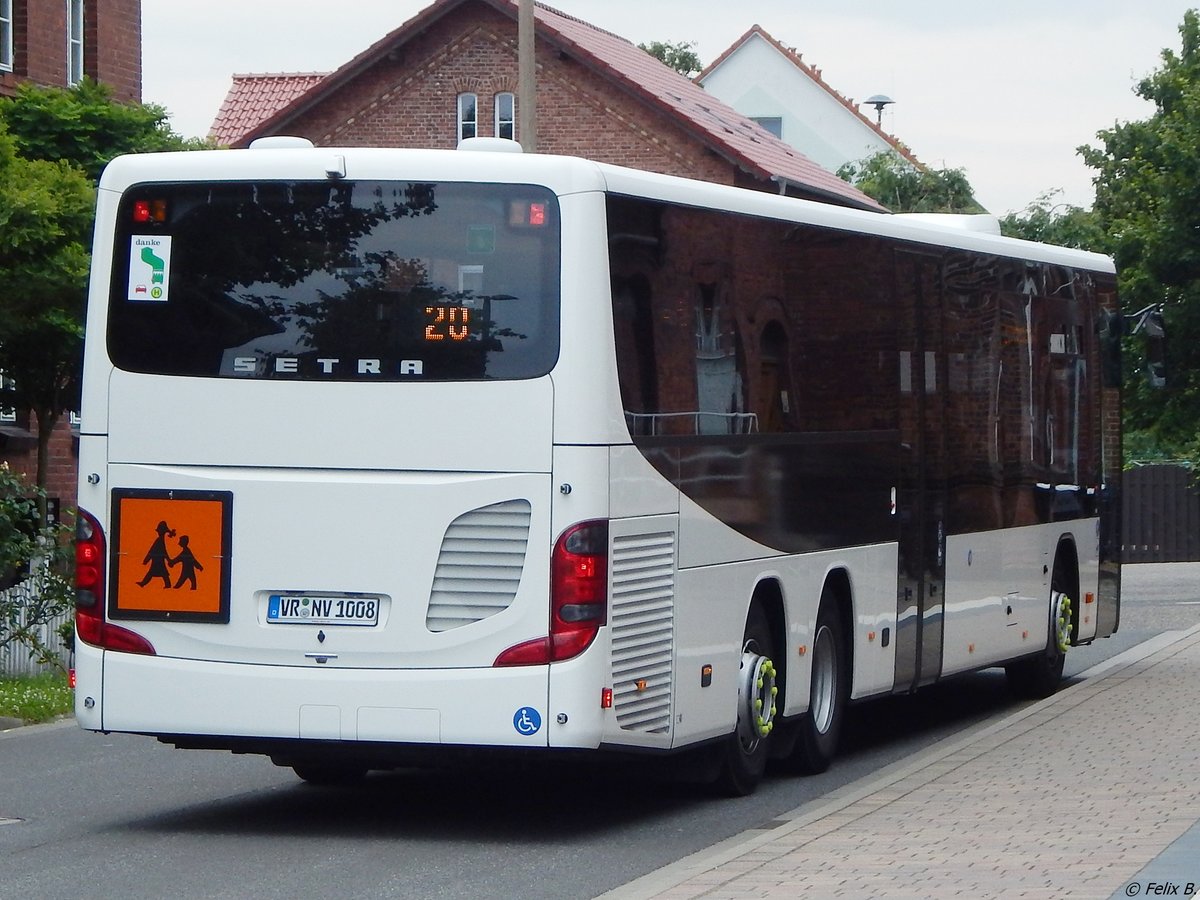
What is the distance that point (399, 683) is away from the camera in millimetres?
9953

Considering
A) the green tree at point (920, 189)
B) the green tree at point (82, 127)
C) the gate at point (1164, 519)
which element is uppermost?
the green tree at point (920, 189)

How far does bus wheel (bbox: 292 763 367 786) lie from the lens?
39.9ft

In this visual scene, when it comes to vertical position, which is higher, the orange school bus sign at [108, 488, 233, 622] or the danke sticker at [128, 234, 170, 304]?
the danke sticker at [128, 234, 170, 304]

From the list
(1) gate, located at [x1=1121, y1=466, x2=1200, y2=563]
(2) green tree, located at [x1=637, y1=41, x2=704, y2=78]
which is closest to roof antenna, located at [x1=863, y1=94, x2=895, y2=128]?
(2) green tree, located at [x1=637, y1=41, x2=704, y2=78]

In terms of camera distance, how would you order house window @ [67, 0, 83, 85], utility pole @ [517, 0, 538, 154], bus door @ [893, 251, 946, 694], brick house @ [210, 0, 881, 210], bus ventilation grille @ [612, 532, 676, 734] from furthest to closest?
brick house @ [210, 0, 881, 210], house window @ [67, 0, 83, 85], utility pole @ [517, 0, 538, 154], bus door @ [893, 251, 946, 694], bus ventilation grille @ [612, 532, 676, 734]

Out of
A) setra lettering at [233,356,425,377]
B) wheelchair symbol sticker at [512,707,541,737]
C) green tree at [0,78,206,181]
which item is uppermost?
green tree at [0,78,206,181]

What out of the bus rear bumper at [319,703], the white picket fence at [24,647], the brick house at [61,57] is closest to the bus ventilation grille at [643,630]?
the bus rear bumper at [319,703]

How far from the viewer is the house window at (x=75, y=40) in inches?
1132

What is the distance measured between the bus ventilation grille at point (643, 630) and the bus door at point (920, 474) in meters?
3.89

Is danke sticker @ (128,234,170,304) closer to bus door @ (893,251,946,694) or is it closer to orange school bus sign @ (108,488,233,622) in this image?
orange school bus sign @ (108,488,233,622)

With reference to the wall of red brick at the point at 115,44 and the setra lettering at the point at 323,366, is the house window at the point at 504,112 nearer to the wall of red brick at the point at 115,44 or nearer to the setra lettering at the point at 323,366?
the wall of red brick at the point at 115,44

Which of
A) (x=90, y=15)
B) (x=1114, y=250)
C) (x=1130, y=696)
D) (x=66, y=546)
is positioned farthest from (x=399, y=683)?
(x=1114, y=250)

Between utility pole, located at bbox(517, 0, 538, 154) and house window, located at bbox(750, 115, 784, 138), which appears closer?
utility pole, located at bbox(517, 0, 538, 154)

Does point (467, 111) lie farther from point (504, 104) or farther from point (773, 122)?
point (773, 122)
